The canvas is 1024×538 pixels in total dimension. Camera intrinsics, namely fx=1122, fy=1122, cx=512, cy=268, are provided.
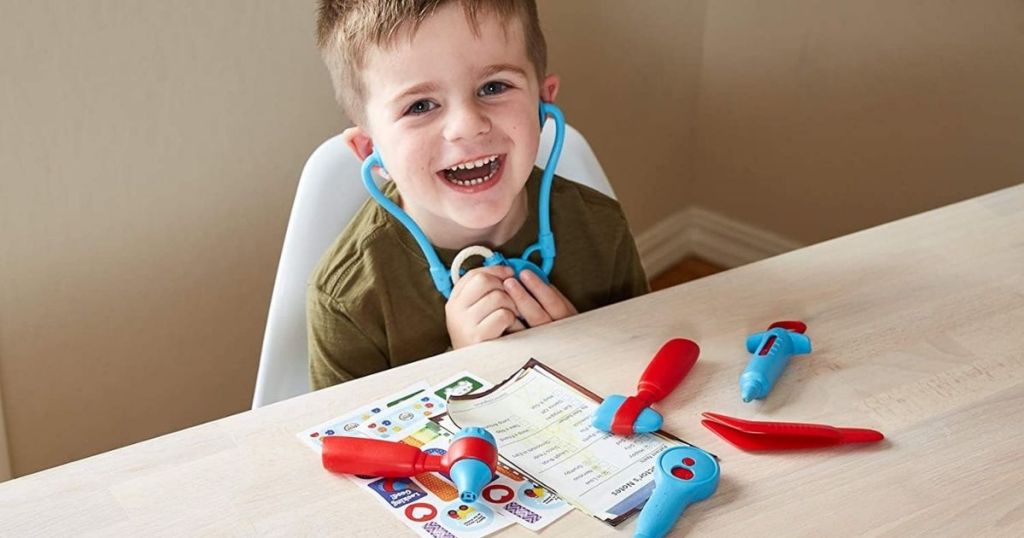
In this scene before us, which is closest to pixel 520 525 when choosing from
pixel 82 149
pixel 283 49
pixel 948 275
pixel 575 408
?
pixel 575 408

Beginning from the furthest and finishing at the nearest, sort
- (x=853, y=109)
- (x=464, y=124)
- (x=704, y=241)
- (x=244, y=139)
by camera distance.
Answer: (x=704, y=241), (x=853, y=109), (x=244, y=139), (x=464, y=124)

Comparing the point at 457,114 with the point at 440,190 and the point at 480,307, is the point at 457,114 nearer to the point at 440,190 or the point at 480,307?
the point at 440,190

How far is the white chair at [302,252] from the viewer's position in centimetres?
134

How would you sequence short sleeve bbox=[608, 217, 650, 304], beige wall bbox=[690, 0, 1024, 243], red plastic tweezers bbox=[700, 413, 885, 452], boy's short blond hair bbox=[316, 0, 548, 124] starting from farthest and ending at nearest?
beige wall bbox=[690, 0, 1024, 243] < short sleeve bbox=[608, 217, 650, 304] < boy's short blond hair bbox=[316, 0, 548, 124] < red plastic tweezers bbox=[700, 413, 885, 452]

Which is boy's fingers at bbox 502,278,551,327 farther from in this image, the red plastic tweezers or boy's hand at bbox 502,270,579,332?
the red plastic tweezers

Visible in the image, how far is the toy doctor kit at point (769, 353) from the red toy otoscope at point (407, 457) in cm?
25

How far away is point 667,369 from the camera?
1.04 meters

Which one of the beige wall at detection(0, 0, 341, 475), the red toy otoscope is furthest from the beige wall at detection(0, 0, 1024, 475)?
the red toy otoscope

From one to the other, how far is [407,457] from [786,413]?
343mm

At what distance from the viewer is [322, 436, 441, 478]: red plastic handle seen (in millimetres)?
910

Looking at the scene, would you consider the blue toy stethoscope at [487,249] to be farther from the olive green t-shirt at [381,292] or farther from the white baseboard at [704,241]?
the white baseboard at [704,241]

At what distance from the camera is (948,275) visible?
4.03ft

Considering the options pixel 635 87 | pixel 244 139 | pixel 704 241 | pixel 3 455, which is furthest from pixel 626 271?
pixel 704 241

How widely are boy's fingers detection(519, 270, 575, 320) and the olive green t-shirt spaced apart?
0.09 m
